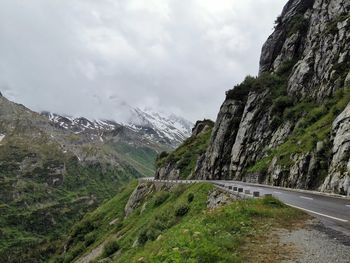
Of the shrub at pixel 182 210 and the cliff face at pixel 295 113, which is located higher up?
the cliff face at pixel 295 113

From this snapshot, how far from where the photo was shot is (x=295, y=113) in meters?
60.5

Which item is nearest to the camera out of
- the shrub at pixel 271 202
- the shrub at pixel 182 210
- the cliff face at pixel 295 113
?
the shrub at pixel 271 202

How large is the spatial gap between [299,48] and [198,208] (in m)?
56.2

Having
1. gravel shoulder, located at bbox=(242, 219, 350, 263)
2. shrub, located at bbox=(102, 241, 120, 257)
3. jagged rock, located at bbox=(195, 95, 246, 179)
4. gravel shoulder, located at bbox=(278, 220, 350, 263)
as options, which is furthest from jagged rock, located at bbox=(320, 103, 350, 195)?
jagged rock, located at bbox=(195, 95, 246, 179)

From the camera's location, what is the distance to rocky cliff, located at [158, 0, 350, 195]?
3891cm

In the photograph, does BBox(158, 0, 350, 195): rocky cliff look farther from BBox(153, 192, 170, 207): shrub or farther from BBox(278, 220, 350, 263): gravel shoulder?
BBox(278, 220, 350, 263): gravel shoulder

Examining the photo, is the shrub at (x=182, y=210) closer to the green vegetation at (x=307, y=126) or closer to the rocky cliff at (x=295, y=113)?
the rocky cliff at (x=295, y=113)

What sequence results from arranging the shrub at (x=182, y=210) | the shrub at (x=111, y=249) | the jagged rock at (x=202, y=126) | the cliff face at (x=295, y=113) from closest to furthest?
the shrub at (x=182, y=210), the cliff face at (x=295, y=113), the shrub at (x=111, y=249), the jagged rock at (x=202, y=126)

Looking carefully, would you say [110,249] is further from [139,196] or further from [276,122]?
[139,196]

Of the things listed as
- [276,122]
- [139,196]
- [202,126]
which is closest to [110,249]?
[276,122]

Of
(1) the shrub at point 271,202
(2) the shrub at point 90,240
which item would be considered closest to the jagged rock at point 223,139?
(2) the shrub at point 90,240

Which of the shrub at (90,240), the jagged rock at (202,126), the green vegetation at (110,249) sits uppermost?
the jagged rock at (202,126)

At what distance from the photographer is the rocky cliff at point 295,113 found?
38.9 meters

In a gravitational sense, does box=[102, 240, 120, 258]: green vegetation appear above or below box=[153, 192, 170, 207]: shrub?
below
